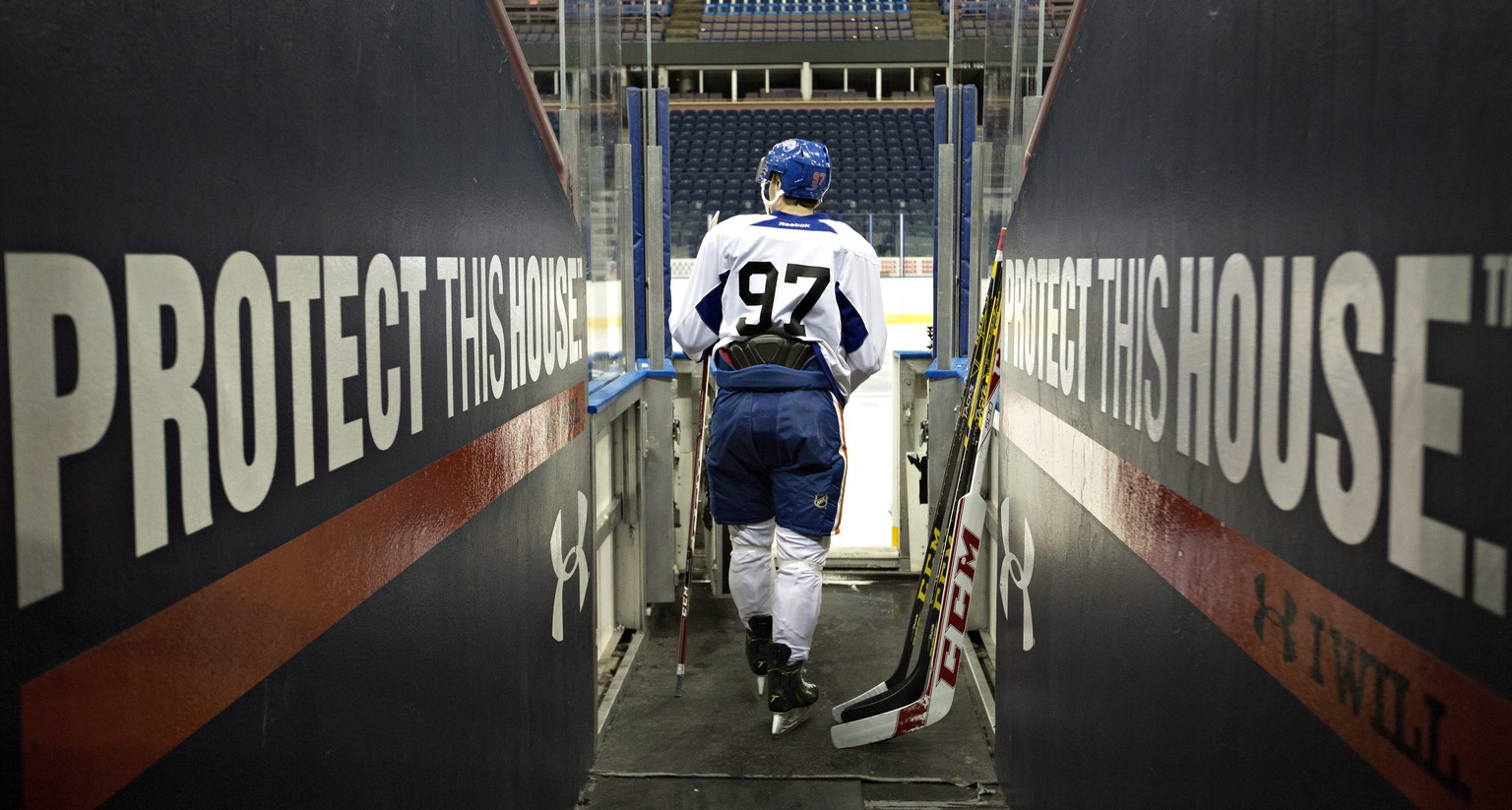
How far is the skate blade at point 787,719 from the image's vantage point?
2.63 metres

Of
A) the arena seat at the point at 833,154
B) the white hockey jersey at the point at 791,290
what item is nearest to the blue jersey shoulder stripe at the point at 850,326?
the white hockey jersey at the point at 791,290

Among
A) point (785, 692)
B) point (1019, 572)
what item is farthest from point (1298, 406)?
point (785, 692)

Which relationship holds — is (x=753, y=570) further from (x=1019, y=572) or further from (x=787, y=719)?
(x=1019, y=572)

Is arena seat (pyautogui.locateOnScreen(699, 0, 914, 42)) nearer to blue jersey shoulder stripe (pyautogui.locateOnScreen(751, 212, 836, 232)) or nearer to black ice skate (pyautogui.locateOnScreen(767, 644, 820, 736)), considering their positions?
blue jersey shoulder stripe (pyautogui.locateOnScreen(751, 212, 836, 232))

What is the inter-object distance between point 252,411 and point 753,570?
214 cm

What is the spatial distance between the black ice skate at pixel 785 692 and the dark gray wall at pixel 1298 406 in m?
1.21

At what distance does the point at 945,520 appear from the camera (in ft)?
7.91

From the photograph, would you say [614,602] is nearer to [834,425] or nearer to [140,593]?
[834,425]

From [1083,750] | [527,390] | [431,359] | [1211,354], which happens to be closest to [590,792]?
[527,390]

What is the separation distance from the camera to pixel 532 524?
1828 mm

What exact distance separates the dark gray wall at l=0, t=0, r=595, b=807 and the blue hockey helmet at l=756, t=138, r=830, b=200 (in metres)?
1.38

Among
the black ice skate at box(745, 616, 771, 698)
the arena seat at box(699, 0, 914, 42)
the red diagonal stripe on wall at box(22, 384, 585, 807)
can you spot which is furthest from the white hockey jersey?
the arena seat at box(699, 0, 914, 42)

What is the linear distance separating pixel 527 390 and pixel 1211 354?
3.45 ft

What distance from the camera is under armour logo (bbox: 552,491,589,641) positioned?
202 centimetres
